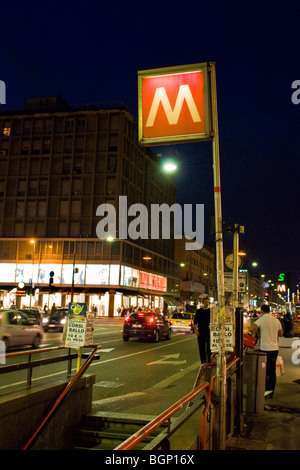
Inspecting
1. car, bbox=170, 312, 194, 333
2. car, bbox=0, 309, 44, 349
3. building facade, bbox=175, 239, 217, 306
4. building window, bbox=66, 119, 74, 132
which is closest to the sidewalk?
car, bbox=0, 309, 44, 349

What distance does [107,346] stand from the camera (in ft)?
68.5

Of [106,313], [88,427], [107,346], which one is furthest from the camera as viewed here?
[106,313]

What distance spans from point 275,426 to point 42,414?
382cm

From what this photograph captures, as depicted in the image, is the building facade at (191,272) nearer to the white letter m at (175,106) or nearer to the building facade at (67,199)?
the building facade at (67,199)

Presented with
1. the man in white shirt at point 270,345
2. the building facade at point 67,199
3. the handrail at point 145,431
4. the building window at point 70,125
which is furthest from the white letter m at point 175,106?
the building window at point 70,125

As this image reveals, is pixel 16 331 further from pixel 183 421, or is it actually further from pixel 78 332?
pixel 183 421

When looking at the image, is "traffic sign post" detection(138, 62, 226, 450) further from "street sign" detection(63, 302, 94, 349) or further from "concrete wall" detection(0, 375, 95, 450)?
"concrete wall" detection(0, 375, 95, 450)

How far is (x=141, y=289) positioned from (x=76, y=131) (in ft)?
83.5

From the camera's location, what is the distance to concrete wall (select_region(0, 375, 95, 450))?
5352 millimetres

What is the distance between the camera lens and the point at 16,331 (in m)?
18.3

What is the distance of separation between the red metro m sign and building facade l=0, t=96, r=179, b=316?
5591 cm
